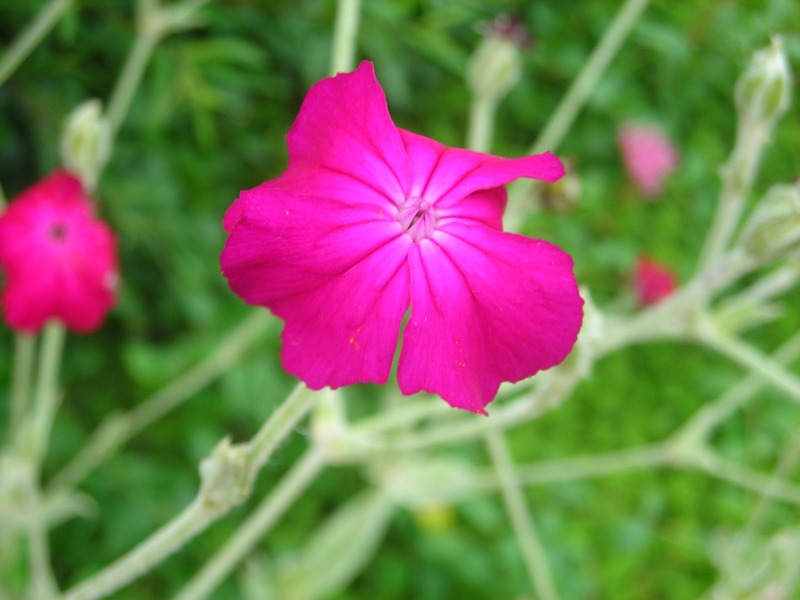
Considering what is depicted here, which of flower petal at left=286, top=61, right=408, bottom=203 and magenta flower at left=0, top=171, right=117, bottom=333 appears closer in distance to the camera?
flower petal at left=286, top=61, right=408, bottom=203

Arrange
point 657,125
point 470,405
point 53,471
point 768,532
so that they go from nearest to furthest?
point 470,405, point 53,471, point 768,532, point 657,125

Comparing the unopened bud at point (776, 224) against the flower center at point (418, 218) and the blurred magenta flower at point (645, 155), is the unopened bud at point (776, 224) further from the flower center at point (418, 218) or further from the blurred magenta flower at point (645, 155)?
the blurred magenta flower at point (645, 155)

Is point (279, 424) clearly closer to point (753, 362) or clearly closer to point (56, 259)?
point (753, 362)

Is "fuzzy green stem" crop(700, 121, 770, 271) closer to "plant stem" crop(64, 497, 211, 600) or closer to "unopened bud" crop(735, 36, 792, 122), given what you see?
"unopened bud" crop(735, 36, 792, 122)

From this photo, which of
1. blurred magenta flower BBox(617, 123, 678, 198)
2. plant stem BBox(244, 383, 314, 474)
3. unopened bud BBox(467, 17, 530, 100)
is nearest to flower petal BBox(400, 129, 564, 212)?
plant stem BBox(244, 383, 314, 474)

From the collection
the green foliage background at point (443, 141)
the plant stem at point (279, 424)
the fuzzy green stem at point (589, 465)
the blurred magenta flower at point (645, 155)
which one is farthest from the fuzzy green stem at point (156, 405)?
the blurred magenta flower at point (645, 155)

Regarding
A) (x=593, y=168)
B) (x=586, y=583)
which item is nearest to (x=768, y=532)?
(x=586, y=583)

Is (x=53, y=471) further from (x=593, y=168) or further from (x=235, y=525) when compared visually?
(x=593, y=168)
